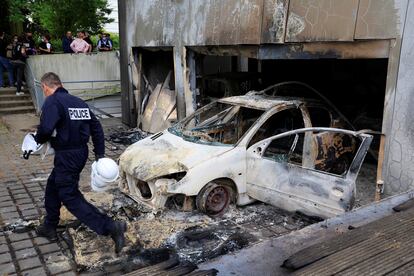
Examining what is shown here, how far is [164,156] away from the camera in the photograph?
550 cm

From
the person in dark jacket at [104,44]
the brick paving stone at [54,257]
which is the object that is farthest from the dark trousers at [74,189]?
the person in dark jacket at [104,44]

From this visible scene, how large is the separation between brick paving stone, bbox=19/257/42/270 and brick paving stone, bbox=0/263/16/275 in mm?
82

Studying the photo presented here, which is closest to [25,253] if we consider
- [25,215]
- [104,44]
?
[25,215]

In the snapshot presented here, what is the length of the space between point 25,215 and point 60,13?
12922 millimetres

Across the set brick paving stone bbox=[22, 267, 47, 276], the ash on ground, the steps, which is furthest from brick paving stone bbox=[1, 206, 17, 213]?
the steps

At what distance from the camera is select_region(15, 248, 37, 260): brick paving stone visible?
4449mm

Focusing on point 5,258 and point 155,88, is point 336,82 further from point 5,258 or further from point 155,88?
point 5,258

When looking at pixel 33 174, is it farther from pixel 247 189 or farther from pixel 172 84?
pixel 172 84

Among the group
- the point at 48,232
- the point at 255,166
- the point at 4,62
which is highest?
the point at 4,62

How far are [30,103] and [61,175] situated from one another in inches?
437

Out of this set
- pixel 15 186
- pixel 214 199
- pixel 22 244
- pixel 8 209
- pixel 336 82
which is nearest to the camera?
pixel 22 244

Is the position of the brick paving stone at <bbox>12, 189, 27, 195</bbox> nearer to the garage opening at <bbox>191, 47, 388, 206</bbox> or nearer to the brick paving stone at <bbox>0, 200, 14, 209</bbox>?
the brick paving stone at <bbox>0, 200, 14, 209</bbox>

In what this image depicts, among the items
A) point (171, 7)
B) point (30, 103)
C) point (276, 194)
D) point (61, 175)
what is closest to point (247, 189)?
point (276, 194)

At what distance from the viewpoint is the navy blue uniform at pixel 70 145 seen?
14.1ft
